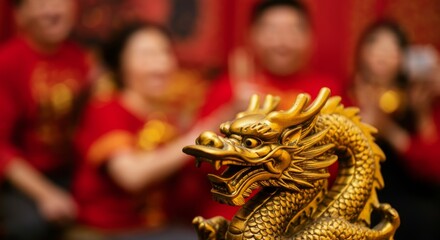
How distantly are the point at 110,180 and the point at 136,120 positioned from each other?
0.15 metres

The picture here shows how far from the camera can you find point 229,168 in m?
0.61

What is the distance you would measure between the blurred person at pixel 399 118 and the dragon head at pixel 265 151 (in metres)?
0.94

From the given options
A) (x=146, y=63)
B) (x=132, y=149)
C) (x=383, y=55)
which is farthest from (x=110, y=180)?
(x=383, y=55)

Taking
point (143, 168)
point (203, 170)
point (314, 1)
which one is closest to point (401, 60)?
point (314, 1)

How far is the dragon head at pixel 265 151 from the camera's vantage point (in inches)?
23.4

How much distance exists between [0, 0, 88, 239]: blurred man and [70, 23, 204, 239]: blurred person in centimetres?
10

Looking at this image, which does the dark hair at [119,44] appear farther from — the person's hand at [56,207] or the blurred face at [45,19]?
the person's hand at [56,207]

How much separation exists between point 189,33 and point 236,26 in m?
0.15

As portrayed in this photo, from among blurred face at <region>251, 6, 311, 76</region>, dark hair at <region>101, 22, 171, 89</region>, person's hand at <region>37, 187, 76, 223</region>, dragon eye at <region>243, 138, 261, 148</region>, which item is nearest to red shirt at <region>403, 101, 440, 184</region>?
blurred face at <region>251, 6, 311, 76</region>

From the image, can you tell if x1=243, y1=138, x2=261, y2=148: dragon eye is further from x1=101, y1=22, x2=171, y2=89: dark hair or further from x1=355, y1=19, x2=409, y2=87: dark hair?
x1=355, y1=19, x2=409, y2=87: dark hair

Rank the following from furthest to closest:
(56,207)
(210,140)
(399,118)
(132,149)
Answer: (399,118) < (56,207) < (132,149) < (210,140)

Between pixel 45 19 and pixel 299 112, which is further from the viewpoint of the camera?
pixel 45 19

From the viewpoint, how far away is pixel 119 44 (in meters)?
1.63

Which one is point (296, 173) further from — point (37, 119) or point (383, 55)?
point (37, 119)
